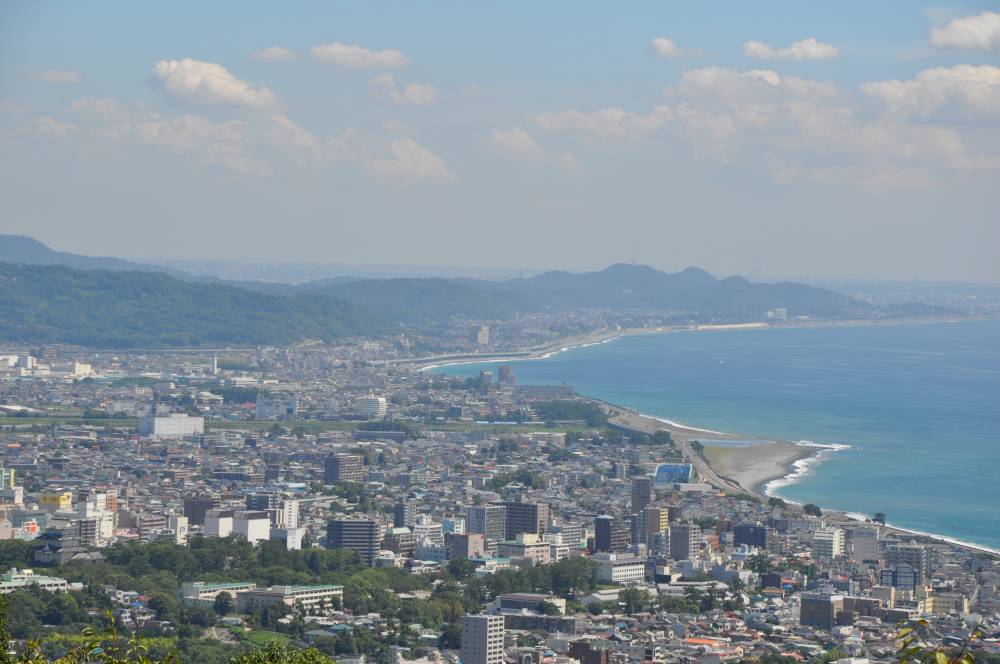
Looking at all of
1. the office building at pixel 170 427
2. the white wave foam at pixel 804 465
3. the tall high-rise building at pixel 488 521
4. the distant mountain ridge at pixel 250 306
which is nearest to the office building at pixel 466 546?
the tall high-rise building at pixel 488 521

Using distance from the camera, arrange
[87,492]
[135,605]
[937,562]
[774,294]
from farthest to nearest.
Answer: [774,294] → [87,492] → [937,562] → [135,605]

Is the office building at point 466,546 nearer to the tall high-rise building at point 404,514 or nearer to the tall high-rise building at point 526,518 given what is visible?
the tall high-rise building at point 526,518

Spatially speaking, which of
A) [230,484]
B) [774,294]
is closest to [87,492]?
[230,484]

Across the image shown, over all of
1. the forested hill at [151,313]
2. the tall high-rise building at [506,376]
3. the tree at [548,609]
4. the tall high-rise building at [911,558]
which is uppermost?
the forested hill at [151,313]

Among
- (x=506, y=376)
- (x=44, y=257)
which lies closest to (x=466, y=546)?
(x=506, y=376)

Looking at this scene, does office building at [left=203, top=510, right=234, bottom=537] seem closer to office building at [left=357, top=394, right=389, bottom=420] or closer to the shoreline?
office building at [left=357, top=394, right=389, bottom=420]

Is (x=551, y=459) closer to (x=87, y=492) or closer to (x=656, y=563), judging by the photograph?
(x=87, y=492)

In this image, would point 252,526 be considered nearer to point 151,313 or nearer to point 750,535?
point 750,535
